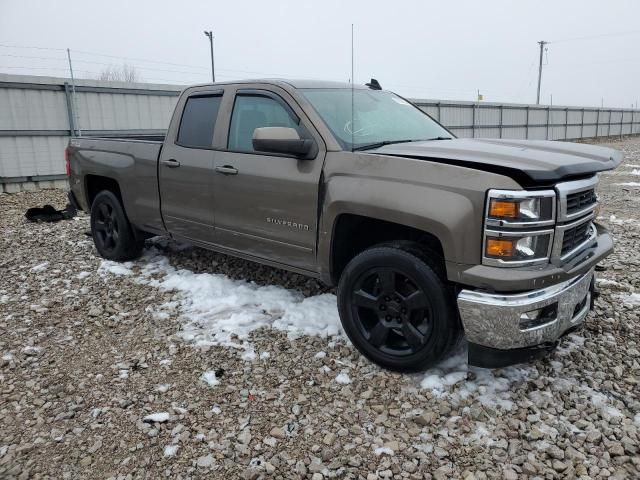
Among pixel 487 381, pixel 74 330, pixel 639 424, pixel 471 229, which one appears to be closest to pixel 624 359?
pixel 639 424

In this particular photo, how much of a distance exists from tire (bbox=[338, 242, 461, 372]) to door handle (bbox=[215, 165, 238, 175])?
130 centimetres

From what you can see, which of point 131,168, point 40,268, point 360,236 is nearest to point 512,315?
point 360,236

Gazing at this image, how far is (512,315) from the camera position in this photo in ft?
8.71

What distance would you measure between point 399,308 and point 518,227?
0.88m

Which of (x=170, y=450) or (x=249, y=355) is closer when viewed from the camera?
(x=170, y=450)

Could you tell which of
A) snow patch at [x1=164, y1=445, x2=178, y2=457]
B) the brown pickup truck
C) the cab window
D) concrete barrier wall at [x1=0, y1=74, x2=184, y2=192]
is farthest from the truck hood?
concrete barrier wall at [x1=0, y1=74, x2=184, y2=192]

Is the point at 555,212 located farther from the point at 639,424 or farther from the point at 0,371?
the point at 0,371

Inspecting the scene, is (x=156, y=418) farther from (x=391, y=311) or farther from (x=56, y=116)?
(x=56, y=116)

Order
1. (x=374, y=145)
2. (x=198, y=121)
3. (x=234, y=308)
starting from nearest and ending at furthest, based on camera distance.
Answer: (x=374, y=145)
(x=234, y=308)
(x=198, y=121)

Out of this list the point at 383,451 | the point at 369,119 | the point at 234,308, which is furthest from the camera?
the point at 234,308

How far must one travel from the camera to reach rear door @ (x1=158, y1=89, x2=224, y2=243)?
4.31 metres

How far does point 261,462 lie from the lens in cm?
253

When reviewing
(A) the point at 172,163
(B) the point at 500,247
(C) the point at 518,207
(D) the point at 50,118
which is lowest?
(B) the point at 500,247

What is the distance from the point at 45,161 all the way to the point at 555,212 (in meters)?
11.4
